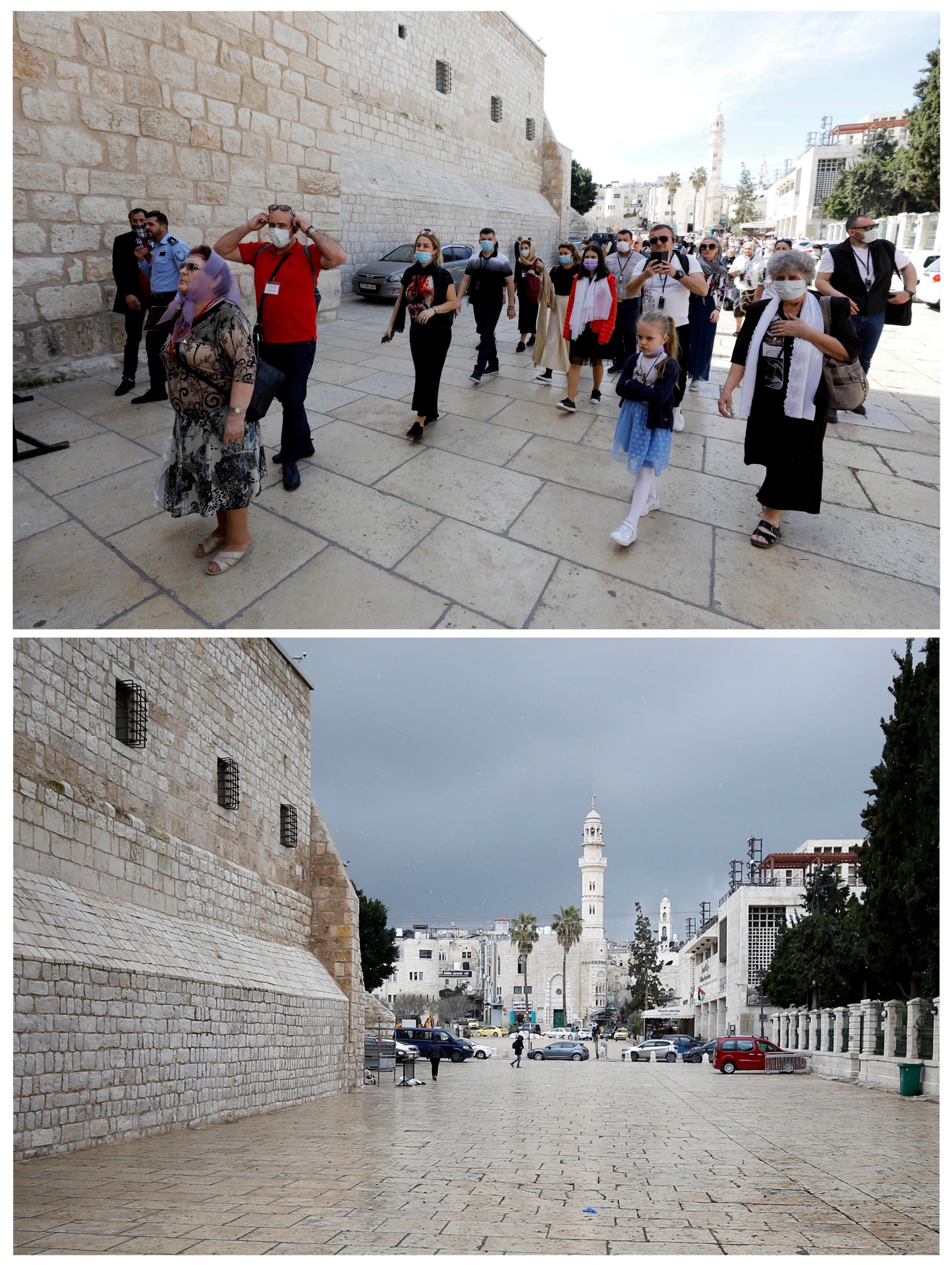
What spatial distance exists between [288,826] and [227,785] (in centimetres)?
240

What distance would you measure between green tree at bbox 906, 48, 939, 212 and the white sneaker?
1226 inches

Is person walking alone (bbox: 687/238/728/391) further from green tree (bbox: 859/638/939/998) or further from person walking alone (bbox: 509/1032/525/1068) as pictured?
person walking alone (bbox: 509/1032/525/1068)

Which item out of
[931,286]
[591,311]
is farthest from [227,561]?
[931,286]

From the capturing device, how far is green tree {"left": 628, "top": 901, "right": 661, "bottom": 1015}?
46.3 m

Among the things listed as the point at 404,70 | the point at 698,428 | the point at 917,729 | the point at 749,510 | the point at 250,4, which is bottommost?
the point at 917,729

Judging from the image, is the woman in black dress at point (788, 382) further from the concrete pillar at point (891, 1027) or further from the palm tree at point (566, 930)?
the palm tree at point (566, 930)

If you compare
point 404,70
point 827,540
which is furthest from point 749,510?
point 404,70

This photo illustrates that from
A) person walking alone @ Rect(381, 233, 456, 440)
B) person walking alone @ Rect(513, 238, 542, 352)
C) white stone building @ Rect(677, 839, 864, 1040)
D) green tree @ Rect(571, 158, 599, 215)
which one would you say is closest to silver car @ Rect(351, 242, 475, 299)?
person walking alone @ Rect(513, 238, 542, 352)

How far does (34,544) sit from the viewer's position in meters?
4.89

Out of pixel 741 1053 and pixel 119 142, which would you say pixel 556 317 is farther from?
pixel 741 1053

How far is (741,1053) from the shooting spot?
57.7ft

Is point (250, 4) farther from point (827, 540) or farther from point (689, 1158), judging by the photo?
point (689, 1158)

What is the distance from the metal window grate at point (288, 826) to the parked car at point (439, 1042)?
12068mm

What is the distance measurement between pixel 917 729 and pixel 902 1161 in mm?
8488
